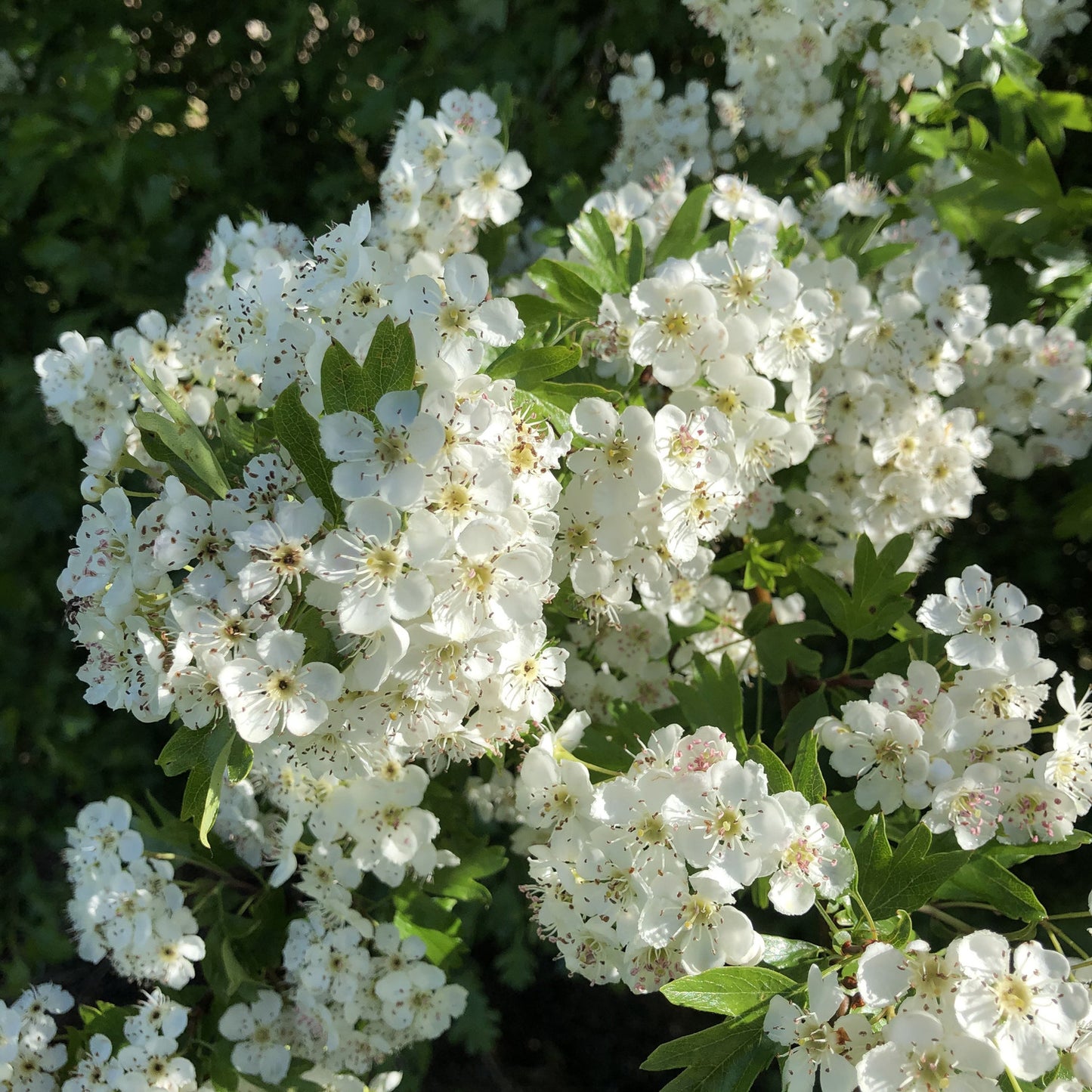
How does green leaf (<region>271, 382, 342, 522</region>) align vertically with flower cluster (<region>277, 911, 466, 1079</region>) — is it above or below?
above

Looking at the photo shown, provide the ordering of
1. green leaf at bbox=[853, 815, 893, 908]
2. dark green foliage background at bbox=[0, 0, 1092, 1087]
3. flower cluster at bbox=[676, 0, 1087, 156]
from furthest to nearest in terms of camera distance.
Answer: dark green foliage background at bbox=[0, 0, 1092, 1087] < flower cluster at bbox=[676, 0, 1087, 156] < green leaf at bbox=[853, 815, 893, 908]

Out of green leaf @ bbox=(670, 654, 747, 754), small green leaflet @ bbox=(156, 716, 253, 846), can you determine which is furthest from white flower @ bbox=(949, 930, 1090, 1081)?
small green leaflet @ bbox=(156, 716, 253, 846)

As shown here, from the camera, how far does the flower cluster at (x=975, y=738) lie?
153cm

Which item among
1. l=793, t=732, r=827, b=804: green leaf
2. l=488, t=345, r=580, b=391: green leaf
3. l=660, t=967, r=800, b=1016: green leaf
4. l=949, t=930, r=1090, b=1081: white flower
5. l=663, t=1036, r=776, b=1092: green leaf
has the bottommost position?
l=663, t=1036, r=776, b=1092: green leaf

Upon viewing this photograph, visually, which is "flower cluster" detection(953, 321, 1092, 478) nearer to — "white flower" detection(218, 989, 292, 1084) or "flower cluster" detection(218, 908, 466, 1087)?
"flower cluster" detection(218, 908, 466, 1087)

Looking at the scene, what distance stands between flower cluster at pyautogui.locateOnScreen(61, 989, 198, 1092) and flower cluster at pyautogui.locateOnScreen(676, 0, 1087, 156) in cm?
249

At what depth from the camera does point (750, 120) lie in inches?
98.9

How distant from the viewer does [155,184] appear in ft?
9.34

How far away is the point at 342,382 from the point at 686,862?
2.95 ft

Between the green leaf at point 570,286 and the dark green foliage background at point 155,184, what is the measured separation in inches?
35.0

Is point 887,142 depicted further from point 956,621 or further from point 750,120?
point 956,621

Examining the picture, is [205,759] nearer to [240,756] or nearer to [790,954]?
[240,756]

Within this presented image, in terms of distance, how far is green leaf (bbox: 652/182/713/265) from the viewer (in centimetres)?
191

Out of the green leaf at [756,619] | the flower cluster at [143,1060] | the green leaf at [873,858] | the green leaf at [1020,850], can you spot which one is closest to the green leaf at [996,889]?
the green leaf at [1020,850]
